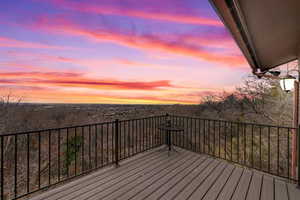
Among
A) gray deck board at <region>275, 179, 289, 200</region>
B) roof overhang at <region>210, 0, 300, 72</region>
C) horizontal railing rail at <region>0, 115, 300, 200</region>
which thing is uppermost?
roof overhang at <region>210, 0, 300, 72</region>

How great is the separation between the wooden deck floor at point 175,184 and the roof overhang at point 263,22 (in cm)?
213

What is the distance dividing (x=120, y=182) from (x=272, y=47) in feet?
11.6

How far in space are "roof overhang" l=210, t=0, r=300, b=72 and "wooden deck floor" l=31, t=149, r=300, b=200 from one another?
2.13 metres

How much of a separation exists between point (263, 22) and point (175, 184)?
246 cm

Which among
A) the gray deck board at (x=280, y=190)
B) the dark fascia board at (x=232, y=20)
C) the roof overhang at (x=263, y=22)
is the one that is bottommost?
the gray deck board at (x=280, y=190)

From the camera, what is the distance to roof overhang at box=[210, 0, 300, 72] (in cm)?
151

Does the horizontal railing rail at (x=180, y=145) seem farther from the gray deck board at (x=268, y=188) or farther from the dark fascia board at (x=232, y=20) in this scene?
the dark fascia board at (x=232, y=20)

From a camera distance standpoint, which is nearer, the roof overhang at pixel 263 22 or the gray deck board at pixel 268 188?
the roof overhang at pixel 263 22

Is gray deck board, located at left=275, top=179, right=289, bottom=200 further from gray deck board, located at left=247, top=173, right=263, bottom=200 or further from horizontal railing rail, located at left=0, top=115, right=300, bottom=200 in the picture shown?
horizontal railing rail, located at left=0, top=115, right=300, bottom=200

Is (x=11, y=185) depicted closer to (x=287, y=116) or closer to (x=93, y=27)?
(x=93, y=27)

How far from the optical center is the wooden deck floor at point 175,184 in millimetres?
2051

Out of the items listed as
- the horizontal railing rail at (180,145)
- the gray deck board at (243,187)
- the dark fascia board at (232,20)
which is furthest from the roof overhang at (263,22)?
the horizontal railing rail at (180,145)

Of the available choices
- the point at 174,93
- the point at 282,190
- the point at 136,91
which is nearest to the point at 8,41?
the point at 136,91

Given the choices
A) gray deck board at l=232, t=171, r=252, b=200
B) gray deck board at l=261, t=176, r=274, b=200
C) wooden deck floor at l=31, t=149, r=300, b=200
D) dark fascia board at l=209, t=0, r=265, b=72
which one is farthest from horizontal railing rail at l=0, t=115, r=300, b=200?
dark fascia board at l=209, t=0, r=265, b=72
